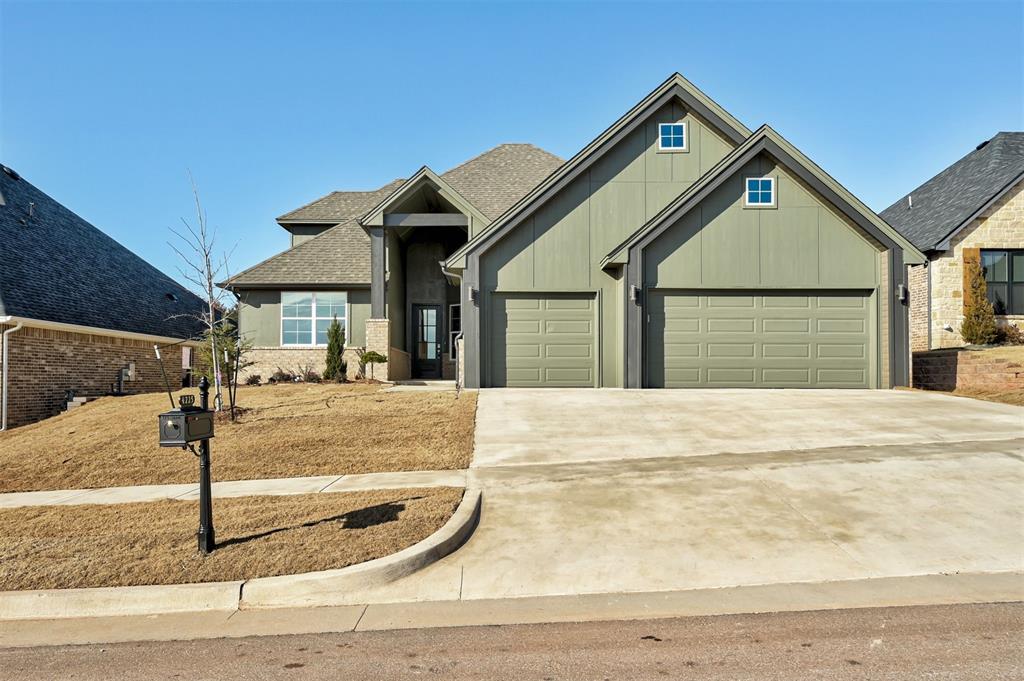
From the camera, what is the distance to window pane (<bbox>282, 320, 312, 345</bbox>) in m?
20.9

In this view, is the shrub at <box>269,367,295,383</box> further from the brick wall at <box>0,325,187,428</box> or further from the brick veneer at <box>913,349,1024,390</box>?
the brick veneer at <box>913,349,1024,390</box>

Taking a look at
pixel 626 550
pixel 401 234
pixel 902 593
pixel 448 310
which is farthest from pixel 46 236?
pixel 902 593

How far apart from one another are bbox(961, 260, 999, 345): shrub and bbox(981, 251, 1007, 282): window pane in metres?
0.66

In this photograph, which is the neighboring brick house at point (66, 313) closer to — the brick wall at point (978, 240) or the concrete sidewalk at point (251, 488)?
the concrete sidewalk at point (251, 488)

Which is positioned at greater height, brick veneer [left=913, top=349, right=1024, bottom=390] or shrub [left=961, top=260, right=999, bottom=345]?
shrub [left=961, top=260, right=999, bottom=345]

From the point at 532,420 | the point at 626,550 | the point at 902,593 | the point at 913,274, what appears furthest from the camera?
the point at 913,274

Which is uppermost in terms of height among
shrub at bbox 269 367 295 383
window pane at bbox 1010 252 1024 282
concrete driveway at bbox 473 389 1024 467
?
window pane at bbox 1010 252 1024 282

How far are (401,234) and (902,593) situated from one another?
17.9m

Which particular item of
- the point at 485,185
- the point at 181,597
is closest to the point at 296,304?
the point at 485,185

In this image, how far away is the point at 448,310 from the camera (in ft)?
73.3

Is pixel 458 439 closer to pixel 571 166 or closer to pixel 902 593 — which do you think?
pixel 902 593

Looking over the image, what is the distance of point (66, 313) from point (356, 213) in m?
11.0

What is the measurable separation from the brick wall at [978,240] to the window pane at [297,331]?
19708 mm

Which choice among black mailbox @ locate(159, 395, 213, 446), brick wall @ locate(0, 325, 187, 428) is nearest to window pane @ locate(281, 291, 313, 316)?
brick wall @ locate(0, 325, 187, 428)
